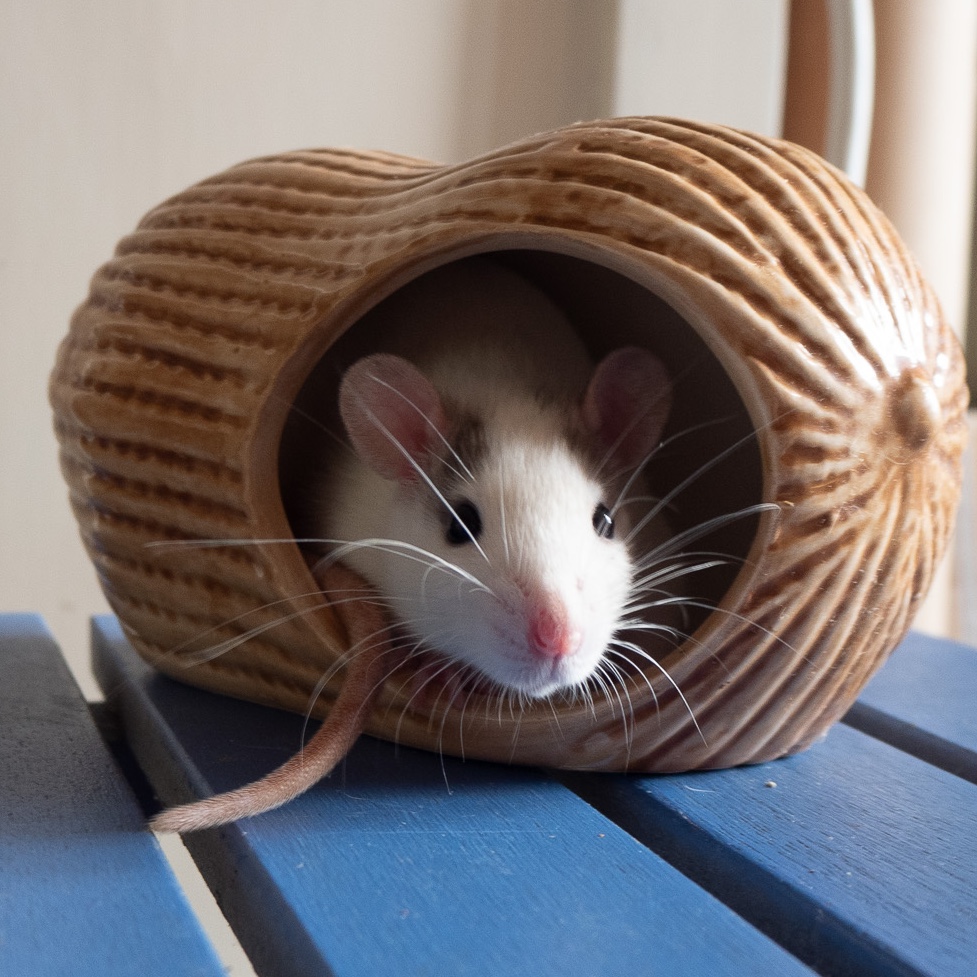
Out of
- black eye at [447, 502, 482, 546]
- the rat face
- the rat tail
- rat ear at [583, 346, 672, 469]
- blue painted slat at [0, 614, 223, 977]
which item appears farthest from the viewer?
rat ear at [583, 346, 672, 469]

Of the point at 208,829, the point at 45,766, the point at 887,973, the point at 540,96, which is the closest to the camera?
the point at 887,973

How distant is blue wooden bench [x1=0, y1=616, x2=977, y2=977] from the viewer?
0.71m

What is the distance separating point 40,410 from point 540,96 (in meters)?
1.26

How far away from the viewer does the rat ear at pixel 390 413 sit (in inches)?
44.5

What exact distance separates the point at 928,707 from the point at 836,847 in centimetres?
53

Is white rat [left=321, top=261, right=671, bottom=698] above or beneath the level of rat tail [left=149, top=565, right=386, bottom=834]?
above

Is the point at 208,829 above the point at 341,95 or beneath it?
beneath

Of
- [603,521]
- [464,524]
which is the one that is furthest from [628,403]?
[464,524]

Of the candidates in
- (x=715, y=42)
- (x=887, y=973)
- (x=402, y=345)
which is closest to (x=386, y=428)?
(x=402, y=345)

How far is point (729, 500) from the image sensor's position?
50.5 inches

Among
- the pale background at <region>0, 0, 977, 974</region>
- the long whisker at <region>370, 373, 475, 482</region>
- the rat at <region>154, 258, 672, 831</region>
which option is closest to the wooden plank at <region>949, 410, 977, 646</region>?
the pale background at <region>0, 0, 977, 974</region>

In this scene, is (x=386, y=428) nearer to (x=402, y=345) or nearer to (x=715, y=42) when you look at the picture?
(x=402, y=345)

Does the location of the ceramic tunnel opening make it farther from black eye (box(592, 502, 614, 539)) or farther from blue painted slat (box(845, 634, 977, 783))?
blue painted slat (box(845, 634, 977, 783))

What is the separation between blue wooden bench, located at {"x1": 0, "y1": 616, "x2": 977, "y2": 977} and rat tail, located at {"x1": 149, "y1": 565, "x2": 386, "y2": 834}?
0.02 metres
